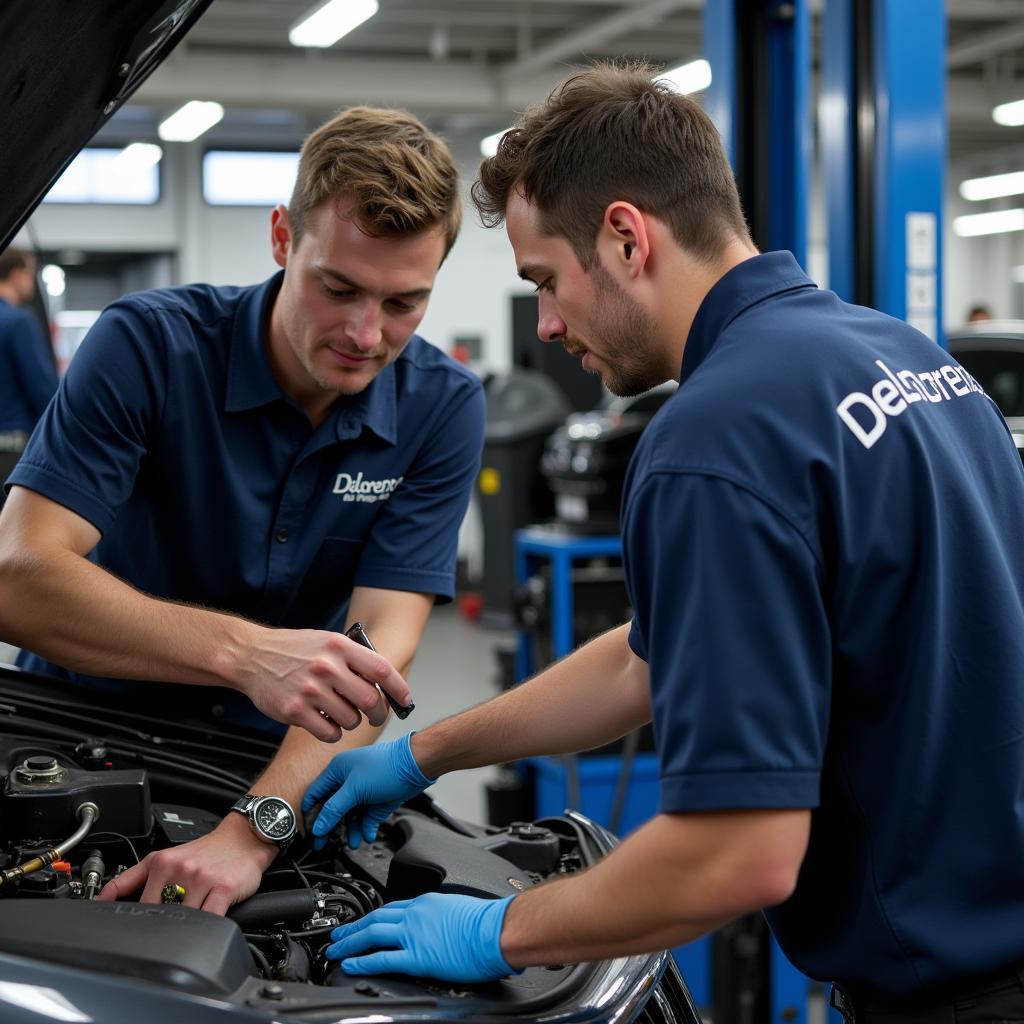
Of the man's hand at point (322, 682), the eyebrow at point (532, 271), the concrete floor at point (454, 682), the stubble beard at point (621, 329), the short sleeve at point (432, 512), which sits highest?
the eyebrow at point (532, 271)

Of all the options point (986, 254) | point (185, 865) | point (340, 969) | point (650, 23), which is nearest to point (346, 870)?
point (185, 865)

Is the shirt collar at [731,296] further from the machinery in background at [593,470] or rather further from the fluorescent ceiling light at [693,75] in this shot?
the fluorescent ceiling light at [693,75]

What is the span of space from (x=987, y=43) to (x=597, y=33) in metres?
3.12

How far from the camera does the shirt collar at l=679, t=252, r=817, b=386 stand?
126 cm

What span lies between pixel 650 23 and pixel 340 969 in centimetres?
983

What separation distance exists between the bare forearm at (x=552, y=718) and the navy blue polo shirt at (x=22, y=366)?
12.1 ft

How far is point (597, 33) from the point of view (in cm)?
981

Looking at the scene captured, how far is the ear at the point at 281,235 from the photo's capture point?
195 centimetres

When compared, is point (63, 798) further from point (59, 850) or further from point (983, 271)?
point (983, 271)

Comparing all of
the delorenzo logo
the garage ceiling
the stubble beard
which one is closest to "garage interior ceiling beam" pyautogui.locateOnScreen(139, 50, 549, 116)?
the garage ceiling

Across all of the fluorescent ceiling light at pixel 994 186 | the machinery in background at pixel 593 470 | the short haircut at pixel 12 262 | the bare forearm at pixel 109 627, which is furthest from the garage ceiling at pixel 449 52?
the bare forearm at pixel 109 627

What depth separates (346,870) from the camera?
1.65 m

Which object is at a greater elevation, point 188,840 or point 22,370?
point 22,370

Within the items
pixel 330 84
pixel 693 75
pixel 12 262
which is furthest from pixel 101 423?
pixel 330 84
